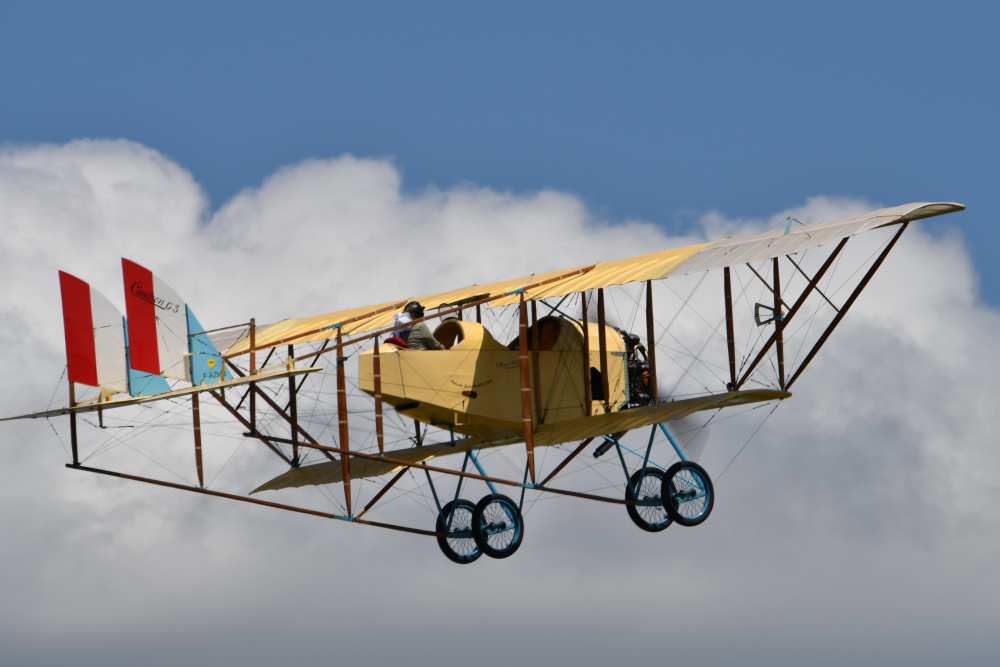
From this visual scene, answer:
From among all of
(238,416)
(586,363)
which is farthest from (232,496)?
(586,363)

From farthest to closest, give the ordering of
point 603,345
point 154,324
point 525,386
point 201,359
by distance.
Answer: point 603,345 < point 525,386 < point 201,359 < point 154,324

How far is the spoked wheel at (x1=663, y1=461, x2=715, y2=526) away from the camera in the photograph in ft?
60.2

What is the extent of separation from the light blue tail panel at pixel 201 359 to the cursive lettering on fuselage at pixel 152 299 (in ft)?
0.56

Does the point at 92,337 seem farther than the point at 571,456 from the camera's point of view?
No

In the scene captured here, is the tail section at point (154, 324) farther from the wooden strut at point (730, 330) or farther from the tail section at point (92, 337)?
the wooden strut at point (730, 330)

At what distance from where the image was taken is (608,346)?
18.6 metres

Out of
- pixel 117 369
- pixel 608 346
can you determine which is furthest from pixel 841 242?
pixel 117 369

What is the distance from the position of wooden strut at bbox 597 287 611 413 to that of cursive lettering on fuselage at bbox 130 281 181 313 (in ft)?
17.8

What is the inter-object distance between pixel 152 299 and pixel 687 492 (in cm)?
790

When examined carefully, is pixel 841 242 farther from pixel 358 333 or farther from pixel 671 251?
pixel 358 333

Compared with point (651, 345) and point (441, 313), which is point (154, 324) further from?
point (651, 345)

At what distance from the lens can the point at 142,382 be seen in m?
15.2

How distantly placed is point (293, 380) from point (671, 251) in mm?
5407

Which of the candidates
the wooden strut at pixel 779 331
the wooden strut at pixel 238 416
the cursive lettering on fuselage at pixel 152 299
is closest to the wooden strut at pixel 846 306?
the wooden strut at pixel 779 331
